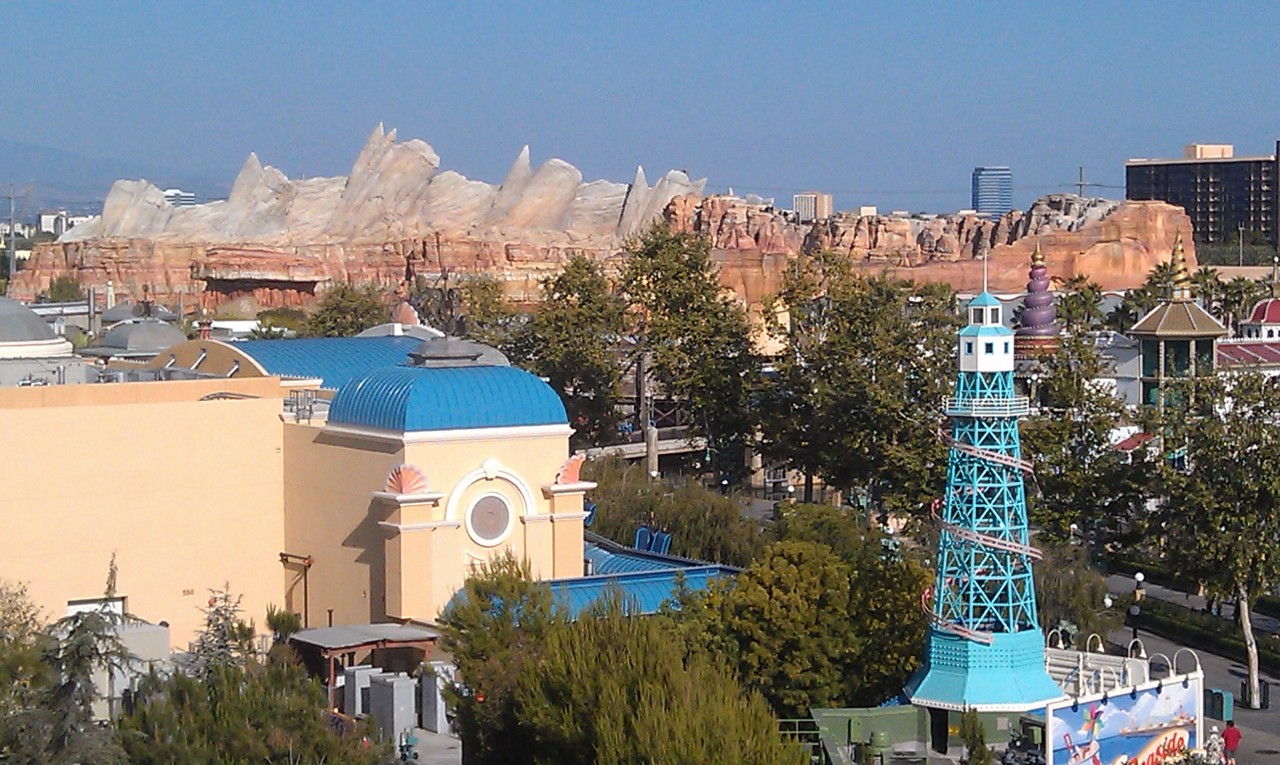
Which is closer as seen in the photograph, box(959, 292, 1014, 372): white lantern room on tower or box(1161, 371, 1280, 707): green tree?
box(959, 292, 1014, 372): white lantern room on tower

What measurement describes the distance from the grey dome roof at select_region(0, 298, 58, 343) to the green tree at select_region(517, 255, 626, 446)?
15.2 m

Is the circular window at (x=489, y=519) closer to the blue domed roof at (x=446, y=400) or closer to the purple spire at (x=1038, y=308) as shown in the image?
the blue domed roof at (x=446, y=400)

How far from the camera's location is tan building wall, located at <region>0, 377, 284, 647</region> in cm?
2894

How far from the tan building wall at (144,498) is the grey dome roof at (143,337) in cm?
1541

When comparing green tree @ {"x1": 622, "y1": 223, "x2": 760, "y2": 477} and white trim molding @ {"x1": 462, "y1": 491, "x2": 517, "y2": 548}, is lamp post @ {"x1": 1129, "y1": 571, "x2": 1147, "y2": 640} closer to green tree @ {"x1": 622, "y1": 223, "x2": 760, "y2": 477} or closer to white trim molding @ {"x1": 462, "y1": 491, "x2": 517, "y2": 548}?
white trim molding @ {"x1": 462, "y1": 491, "x2": 517, "y2": 548}

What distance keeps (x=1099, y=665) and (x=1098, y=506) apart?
42.8ft

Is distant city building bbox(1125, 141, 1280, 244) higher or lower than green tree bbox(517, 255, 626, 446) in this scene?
higher

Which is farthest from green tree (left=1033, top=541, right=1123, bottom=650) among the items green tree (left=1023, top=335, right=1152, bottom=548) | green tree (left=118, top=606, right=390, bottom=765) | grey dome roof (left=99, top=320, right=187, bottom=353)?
grey dome roof (left=99, top=320, right=187, bottom=353)

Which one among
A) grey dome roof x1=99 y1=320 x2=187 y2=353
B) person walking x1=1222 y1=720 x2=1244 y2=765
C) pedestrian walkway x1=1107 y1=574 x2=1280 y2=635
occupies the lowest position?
person walking x1=1222 y1=720 x2=1244 y2=765

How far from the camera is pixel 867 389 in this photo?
4047 cm

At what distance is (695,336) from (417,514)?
24.6 meters

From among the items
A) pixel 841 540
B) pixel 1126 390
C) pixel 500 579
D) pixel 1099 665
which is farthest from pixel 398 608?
pixel 1126 390

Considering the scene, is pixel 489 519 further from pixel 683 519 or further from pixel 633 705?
pixel 633 705

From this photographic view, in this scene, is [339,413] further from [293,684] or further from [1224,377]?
[1224,377]
